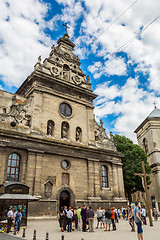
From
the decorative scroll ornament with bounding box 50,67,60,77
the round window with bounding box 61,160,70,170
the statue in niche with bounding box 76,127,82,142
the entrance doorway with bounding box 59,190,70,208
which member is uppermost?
the decorative scroll ornament with bounding box 50,67,60,77

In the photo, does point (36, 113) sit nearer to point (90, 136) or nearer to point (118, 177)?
point (90, 136)

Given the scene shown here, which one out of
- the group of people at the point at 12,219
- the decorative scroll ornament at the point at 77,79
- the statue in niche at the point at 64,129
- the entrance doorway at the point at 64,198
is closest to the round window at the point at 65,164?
the entrance doorway at the point at 64,198

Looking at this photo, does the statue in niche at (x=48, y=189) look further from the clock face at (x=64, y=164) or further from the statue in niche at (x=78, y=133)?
the statue in niche at (x=78, y=133)

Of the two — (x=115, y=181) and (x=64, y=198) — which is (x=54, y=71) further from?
(x=115, y=181)

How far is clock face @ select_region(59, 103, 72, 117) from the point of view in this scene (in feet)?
80.4

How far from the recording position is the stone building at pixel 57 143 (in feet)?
61.8

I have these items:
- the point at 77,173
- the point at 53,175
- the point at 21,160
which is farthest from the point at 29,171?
the point at 77,173

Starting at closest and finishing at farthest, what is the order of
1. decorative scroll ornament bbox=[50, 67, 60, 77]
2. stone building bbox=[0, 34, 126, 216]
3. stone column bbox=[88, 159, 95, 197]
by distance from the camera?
stone building bbox=[0, 34, 126, 216], stone column bbox=[88, 159, 95, 197], decorative scroll ornament bbox=[50, 67, 60, 77]

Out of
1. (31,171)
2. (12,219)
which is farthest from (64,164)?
(12,219)

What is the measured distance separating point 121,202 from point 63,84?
652 inches

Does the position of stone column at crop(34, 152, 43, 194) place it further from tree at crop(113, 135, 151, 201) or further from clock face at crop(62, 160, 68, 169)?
tree at crop(113, 135, 151, 201)

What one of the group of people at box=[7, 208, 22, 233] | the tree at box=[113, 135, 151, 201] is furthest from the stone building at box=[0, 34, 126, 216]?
the group of people at box=[7, 208, 22, 233]

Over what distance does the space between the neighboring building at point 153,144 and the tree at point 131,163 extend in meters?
6.47

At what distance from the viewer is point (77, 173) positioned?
72.9ft
